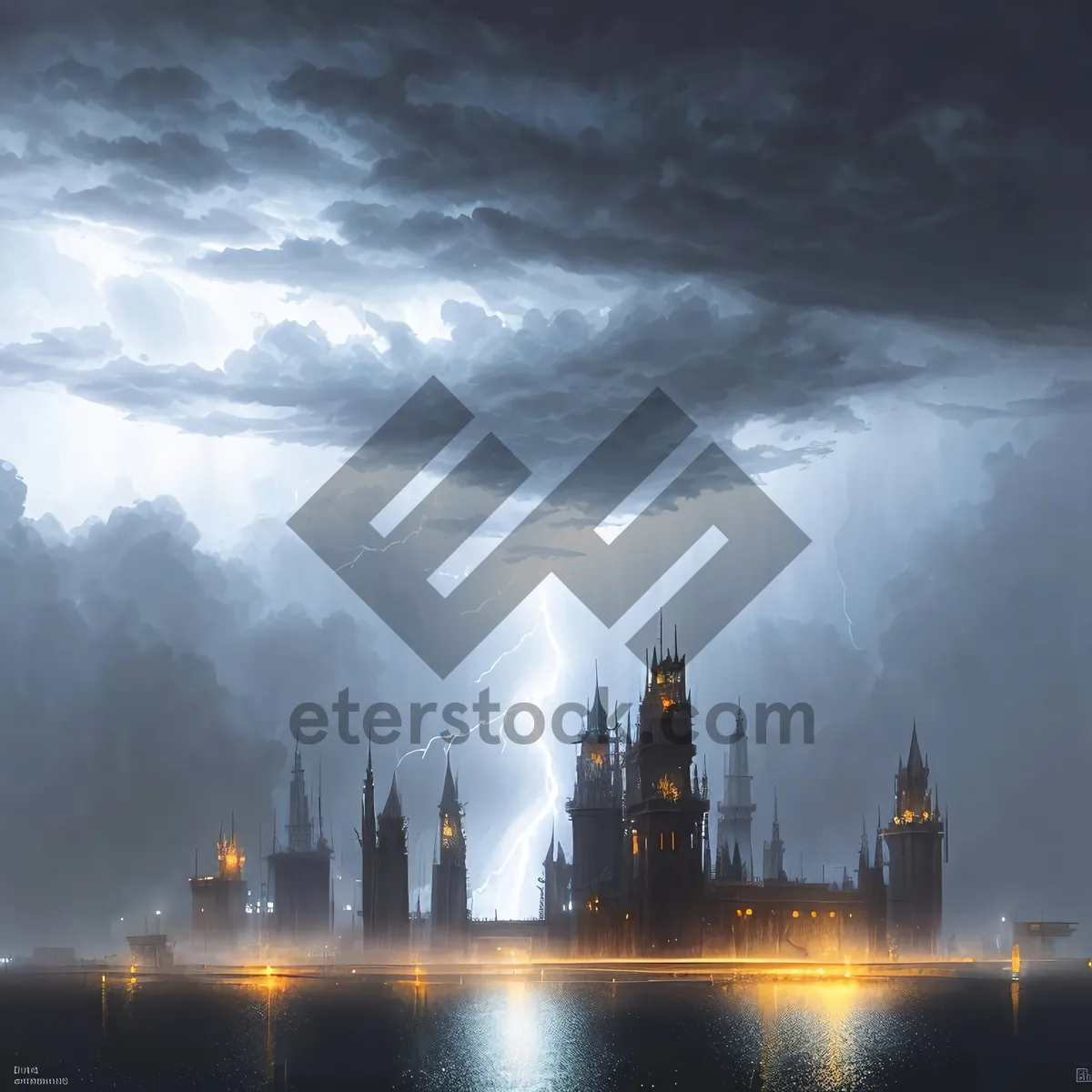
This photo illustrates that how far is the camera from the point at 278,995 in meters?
196

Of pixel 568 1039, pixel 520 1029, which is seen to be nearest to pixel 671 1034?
pixel 568 1039

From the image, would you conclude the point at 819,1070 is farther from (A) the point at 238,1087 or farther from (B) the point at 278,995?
(B) the point at 278,995

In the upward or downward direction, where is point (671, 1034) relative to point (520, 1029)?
upward

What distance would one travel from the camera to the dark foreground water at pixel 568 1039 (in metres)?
128

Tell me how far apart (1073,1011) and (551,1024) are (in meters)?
67.2

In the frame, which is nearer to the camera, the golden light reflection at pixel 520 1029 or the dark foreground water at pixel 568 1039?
the dark foreground water at pixel 568 1039

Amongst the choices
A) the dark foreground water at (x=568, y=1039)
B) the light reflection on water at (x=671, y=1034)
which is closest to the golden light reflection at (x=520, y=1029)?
the light reflection on water at (x=671, y=1034)

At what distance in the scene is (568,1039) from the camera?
14562cm

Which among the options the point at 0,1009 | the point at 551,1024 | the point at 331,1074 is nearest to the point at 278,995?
the point at 0,1009

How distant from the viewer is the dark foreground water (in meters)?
128

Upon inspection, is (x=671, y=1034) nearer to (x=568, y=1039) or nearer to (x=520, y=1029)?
(x=568, y=1039)

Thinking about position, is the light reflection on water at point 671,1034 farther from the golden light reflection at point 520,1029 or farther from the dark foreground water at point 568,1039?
the dark foreground water at point 568,1039

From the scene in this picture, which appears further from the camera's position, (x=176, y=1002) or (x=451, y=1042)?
(x=176, y=1002)

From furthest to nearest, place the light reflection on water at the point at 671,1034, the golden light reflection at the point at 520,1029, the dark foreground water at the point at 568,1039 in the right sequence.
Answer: the golden light reflection at the point at 520,1029 < the light reflection on water at the point at 671,1034 < the dark foreground water at the point at 568,1039
